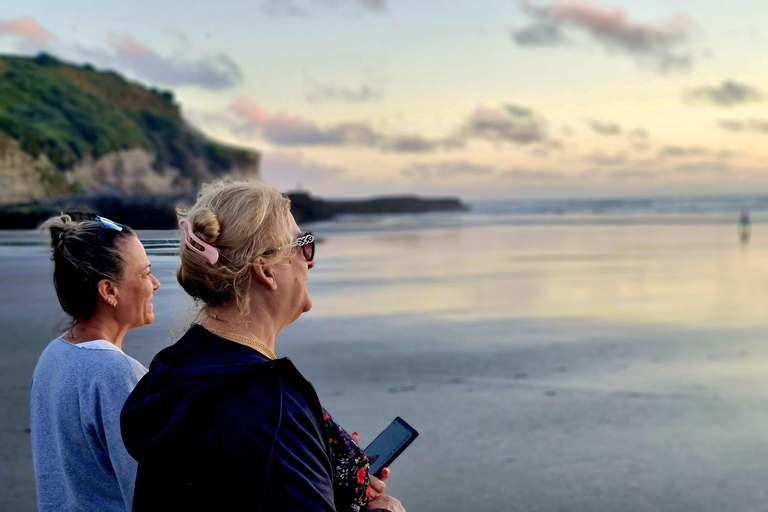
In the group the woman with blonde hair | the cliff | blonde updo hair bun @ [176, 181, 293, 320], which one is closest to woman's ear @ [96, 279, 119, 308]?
the woman with blonde hair

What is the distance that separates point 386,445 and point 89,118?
8247cm

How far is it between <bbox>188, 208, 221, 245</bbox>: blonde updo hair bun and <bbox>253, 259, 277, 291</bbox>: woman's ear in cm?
12

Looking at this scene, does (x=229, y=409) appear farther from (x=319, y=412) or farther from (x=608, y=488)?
(x=608, y=488)

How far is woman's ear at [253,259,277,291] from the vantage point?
6.14 ft

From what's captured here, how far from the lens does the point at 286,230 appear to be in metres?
1.91

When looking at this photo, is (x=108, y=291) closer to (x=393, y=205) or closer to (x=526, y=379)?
(x=526, y=379)

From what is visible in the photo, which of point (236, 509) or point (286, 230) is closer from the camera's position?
point (236, 509)

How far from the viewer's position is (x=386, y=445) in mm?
2326

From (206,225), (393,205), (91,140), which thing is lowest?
(206,225)

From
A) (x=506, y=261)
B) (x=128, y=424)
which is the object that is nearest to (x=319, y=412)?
(x=128, y=424)

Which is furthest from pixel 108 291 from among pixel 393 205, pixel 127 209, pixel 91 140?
pixel 393 205

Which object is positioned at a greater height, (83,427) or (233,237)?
(233,237)

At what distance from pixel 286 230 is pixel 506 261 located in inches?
779

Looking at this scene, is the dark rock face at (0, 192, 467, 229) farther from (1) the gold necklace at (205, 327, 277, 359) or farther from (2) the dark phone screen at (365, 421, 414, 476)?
(2) the dark phone screen at (365, 421, 414, 476)
